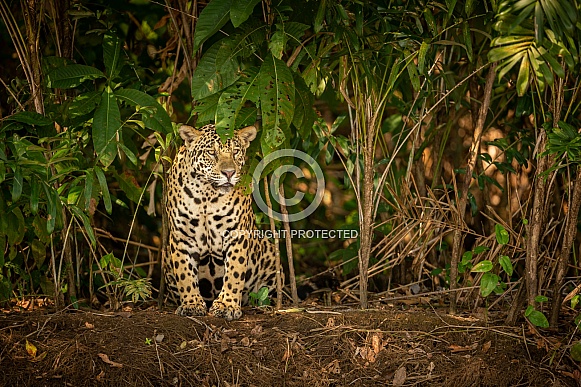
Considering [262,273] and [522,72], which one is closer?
[522,72]

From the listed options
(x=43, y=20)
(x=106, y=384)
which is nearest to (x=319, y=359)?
(x=106, y=384)

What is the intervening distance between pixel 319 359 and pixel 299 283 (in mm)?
1565

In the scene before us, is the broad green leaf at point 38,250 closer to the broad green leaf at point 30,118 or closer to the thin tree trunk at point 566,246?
the broad green leaf at point 30,118

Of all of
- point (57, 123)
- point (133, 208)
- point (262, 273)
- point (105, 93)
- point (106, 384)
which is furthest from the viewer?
point (133, 208)

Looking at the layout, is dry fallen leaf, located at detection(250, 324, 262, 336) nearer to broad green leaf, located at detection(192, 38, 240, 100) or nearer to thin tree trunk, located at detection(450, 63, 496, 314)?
thin tree trunk, located at detection(450, 63, 496, 314)

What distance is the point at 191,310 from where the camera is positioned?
5.84 metres

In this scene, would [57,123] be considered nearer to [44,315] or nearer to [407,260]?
[44,315]

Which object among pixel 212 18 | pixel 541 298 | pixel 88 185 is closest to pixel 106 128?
pixel 88 185

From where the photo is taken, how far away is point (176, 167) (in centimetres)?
603

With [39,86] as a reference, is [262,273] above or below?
below

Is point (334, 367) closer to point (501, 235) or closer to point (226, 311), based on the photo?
point (226, 311)

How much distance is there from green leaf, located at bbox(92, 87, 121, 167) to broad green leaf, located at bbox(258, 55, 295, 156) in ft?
3.26

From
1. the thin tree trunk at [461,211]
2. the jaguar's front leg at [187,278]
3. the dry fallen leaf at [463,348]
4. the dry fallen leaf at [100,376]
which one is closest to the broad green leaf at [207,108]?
the jaguar's front leg at [187,278]

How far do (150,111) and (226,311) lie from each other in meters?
1.45
